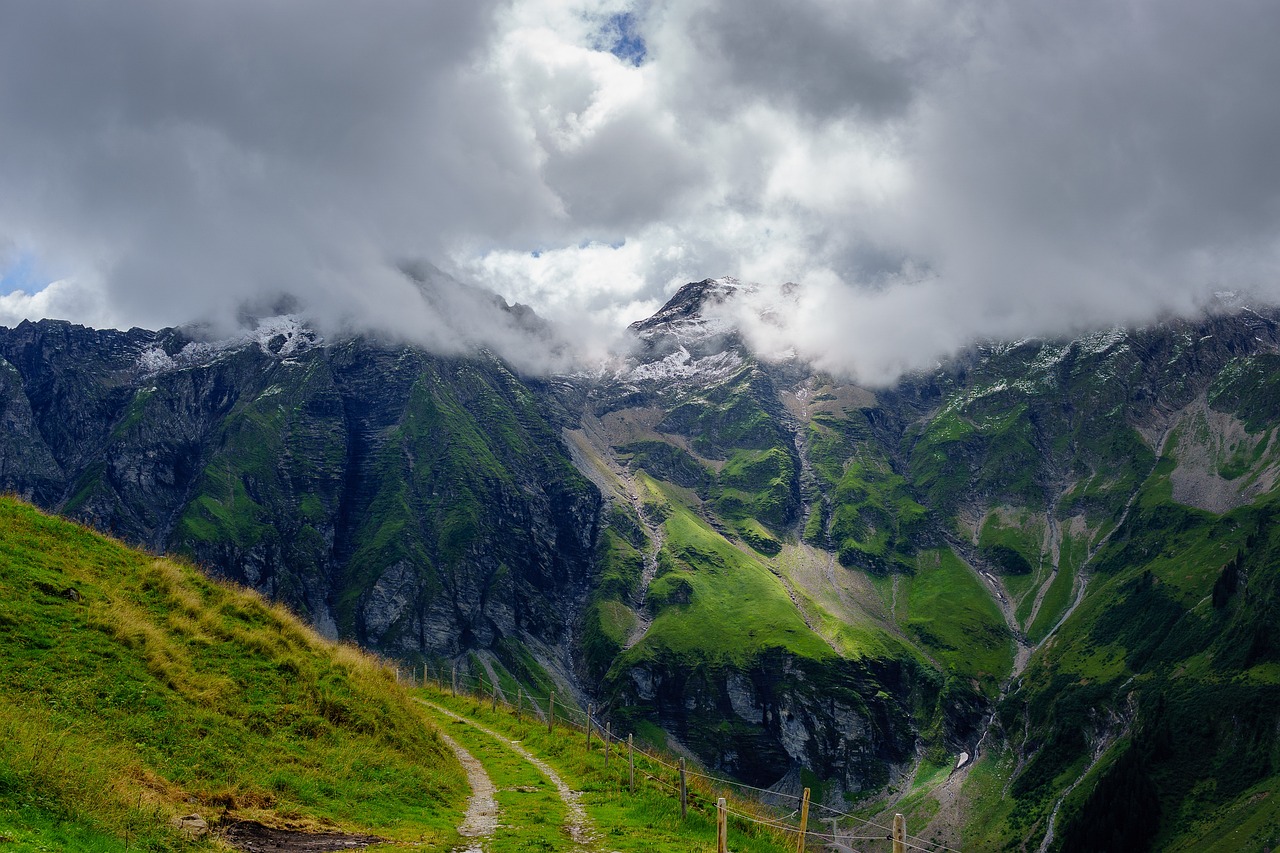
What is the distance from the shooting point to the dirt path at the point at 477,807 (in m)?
27.2

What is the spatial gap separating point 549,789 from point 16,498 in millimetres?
29411

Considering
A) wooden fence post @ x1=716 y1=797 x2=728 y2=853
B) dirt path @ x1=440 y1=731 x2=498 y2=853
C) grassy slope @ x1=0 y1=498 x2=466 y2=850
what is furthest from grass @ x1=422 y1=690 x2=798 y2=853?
grassy slope @ x1=0 y1=498 x2=466 y2=850

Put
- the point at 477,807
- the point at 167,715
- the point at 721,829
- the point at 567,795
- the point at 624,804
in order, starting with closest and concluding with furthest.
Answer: the point at 721,829
the point at 167,715
the point at 477,807
the point at 624,804
the point at 567,795

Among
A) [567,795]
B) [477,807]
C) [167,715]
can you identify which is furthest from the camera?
[567,795]

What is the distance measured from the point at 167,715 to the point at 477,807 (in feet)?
43.5

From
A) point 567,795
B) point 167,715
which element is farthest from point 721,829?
point 167,715

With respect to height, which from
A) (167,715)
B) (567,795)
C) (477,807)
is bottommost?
(567,795)

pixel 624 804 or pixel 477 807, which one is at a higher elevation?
pixel 477 807

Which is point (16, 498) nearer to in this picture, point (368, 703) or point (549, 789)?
point (368, 703)

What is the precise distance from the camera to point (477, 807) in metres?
33.0

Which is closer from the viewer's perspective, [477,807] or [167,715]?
[167,715]

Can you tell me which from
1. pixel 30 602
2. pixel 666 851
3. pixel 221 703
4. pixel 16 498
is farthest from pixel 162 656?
pixel 666 851

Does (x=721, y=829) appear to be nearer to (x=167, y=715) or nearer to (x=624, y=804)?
(x=624, y=804)

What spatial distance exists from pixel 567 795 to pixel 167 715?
19847mm
